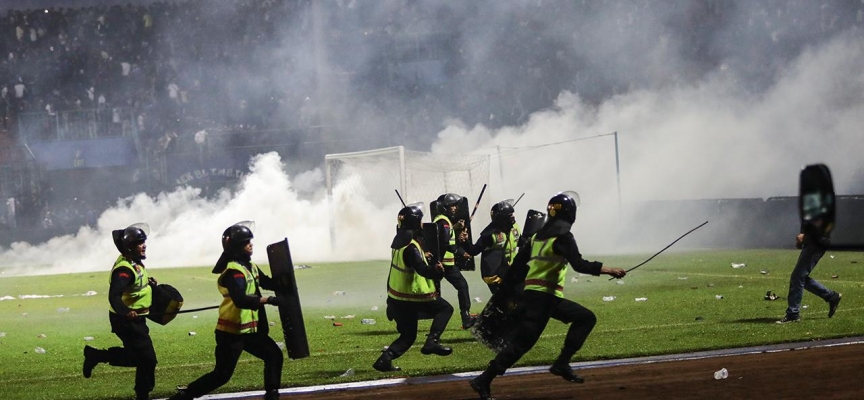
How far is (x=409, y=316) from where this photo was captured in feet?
33.4

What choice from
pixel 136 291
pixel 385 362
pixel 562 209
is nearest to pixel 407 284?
pixel 385 362

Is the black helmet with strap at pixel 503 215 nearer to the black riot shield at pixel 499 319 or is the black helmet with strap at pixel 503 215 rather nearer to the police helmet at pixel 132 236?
the black riot shield at pixel 499 319

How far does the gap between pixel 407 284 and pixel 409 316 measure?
0.31 meters

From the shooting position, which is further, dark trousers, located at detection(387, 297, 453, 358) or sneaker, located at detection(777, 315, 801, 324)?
sneaker, located at detection(777, 315, 801, 324)

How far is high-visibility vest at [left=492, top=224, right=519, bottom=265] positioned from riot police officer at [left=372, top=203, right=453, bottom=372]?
2.43m

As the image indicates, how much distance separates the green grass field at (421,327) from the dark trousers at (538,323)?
71.8 inches

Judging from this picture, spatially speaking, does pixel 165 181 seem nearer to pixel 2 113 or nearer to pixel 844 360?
pixel 2 113

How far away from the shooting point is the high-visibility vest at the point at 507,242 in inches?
503

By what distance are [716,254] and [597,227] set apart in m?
10.2

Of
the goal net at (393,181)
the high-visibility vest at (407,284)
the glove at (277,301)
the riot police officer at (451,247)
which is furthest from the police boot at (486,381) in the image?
the goal net at (393,181)

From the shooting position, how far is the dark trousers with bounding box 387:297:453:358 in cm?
→ 997

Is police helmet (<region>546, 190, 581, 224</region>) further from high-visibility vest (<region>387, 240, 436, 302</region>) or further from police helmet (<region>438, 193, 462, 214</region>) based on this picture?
police helmet (<region>438, 193, 462, 214</region>)

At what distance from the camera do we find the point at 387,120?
150 feet

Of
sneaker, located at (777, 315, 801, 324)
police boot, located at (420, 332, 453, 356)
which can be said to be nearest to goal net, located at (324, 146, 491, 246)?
sneaker, located at (777, 315, 801, 324)
